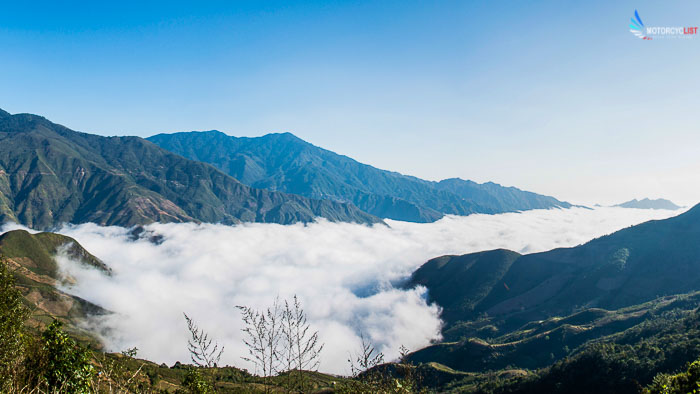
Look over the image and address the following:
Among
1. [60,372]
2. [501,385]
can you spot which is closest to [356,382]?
[60,372]

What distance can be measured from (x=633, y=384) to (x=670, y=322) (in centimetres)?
8035

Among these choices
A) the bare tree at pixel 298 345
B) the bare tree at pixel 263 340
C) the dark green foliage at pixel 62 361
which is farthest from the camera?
the dark green foliage at pixel 62 361

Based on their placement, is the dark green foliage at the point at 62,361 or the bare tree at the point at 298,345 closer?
the bare tree at the point at 298,345

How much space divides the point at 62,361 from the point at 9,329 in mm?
8299

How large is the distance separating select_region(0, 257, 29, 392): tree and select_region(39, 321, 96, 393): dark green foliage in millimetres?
1236

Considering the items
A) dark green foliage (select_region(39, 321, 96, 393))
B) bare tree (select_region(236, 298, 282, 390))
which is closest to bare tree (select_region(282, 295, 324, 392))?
bare tree (select_region(236, 298, 282, 390))

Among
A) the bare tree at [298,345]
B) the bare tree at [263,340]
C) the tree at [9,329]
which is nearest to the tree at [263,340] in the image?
the bare tree at [263,340]

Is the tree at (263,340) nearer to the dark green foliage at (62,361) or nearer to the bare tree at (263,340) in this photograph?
the bare tree at (263,340)

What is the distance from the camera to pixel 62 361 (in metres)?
19.3

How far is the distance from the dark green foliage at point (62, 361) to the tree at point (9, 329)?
124cm

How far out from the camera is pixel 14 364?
17.2 m

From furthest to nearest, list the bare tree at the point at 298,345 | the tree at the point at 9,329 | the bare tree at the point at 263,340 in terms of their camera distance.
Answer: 1. the tree at the point at 9,329
2. the bare tree at the point at 298,345
3. the bare tree at the point at 263,340

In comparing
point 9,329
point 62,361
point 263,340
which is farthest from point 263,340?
point 9,329

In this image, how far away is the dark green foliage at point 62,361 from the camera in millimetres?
18375
